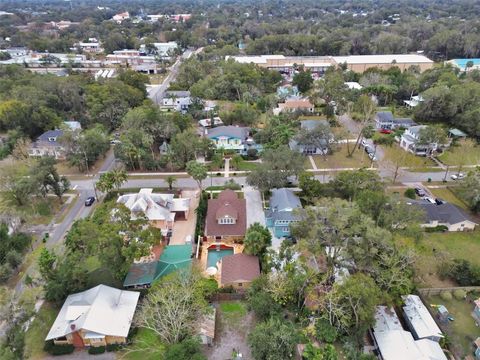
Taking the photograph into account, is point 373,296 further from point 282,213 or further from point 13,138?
point 13,138

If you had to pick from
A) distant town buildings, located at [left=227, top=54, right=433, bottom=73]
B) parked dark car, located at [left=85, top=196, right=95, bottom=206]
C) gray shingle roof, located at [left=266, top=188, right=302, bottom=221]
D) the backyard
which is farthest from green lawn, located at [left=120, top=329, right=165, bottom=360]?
distant town buildings, located at [left=227, top=54, right=433, bottom=73]

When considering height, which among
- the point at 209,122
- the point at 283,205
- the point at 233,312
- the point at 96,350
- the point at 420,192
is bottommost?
the point at 420,192

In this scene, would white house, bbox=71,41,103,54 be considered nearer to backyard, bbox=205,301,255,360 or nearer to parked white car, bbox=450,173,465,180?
parked white car, bbox=450,173,465,180

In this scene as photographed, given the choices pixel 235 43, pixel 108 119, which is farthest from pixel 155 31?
pixel 108 119

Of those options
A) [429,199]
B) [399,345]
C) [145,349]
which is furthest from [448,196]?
[145,349]

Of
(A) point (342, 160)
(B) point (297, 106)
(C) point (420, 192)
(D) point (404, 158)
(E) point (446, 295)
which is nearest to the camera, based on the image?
(E) point (446, 295)

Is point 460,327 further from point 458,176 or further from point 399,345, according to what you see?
point 458,176

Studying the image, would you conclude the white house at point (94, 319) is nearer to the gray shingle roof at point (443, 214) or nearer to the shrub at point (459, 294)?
the shrub at point (459, 294)
